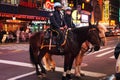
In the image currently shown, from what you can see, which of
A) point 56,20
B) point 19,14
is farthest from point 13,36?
point 56,20

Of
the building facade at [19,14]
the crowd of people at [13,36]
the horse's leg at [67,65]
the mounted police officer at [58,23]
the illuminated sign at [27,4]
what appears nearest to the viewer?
the horse's leg at [67,65]

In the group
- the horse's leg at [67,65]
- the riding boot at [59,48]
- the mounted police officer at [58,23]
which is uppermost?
the mounted police officer at [58,23]

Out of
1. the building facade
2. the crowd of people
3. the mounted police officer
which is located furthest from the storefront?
the mounted police officer

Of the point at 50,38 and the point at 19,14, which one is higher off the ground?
the point at 19,14

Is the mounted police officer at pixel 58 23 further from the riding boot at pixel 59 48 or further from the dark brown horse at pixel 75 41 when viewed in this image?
the dark brown horse at pixel 75 41

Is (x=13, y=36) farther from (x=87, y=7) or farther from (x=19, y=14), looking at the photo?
(x=87, y=7)

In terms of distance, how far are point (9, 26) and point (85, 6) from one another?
4848cm

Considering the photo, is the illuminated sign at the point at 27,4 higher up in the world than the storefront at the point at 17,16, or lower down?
higher up

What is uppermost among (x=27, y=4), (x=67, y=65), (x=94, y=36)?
(x=27, y=4)

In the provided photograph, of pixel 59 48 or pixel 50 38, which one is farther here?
pixel 50 38

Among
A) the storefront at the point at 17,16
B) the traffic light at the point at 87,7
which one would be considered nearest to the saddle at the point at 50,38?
the storefront at the point at 17,16

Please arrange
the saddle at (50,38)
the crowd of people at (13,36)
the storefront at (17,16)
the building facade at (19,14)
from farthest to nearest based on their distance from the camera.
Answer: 1. the building facade at (19,14)
2. the storefront at (17,16)
3. the crowd of people at (13,36)
4. the saddle at (50,38)

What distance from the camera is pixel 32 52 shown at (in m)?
11.3

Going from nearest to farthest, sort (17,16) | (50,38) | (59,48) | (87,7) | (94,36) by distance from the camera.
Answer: (94,36), (59,48), (50,38), (17,16), (87,7)
